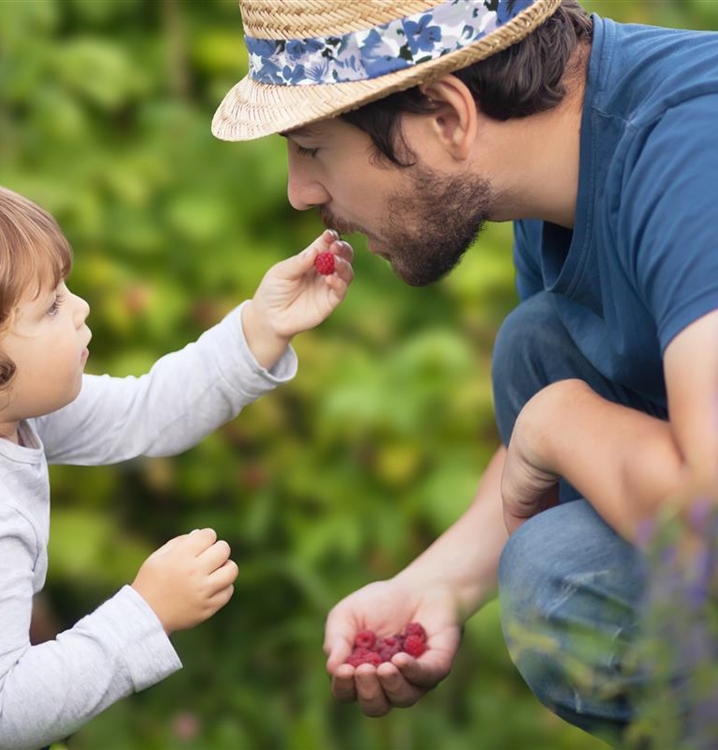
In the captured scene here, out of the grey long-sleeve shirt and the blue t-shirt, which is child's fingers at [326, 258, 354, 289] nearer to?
the grey long-sleeve shirt

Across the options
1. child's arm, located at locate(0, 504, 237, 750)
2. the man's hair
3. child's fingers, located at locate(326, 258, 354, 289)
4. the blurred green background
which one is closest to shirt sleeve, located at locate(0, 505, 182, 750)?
child's arm, located at locate(0, 504, 237, 750)

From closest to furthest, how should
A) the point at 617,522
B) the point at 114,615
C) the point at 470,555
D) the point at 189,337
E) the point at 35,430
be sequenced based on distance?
the point at 617,522 → the point at 114,615 → the point at 35,430 → the point at 470,555 → the point at 189,337

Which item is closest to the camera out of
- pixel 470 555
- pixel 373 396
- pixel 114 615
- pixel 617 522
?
pixel 617 522

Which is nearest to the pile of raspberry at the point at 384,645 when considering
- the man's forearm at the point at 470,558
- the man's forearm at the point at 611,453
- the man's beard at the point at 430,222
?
the man's forearm at the point at 470,558

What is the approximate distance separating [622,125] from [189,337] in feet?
5.19

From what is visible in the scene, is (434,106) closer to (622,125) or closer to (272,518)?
(622,125)

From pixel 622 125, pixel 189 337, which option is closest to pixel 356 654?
pixel 622 125

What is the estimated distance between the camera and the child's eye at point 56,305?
6.28 ft

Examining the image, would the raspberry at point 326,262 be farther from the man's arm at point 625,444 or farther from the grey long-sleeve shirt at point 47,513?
the man's arm at point 625,444

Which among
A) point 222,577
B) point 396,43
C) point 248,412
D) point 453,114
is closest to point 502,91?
point 453,114

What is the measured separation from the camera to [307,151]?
2037 mm

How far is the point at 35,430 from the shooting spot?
2.10m

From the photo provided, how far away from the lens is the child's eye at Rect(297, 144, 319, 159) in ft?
6.65

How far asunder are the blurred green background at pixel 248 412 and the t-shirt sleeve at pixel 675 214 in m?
1.26
